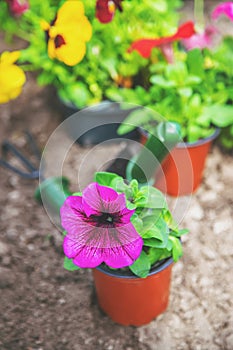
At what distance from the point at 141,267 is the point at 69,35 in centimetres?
67

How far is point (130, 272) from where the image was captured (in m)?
1.19

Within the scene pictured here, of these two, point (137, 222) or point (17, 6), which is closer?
point (137, 222)

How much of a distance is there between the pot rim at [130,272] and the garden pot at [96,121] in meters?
0.54

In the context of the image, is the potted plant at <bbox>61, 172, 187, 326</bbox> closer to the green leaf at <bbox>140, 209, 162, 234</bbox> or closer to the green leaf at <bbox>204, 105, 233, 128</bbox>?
the green leaf at <bbox>140, 209, 162, 234</bbox>

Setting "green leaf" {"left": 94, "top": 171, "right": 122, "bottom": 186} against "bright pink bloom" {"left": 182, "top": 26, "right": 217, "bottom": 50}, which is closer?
"green leaf" {"left": 94, "top": 171, "right": 122, "bottom": 186}

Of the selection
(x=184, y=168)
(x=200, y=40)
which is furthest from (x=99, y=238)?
A: (x=200, y=40)

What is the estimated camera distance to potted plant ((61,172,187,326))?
994 mm

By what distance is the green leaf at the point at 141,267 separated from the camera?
111 cm

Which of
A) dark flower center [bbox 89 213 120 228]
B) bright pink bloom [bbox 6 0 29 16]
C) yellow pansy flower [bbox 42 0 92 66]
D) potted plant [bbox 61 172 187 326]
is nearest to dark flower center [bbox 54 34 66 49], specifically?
yellow pansy flower [bbox 42 0 92 66]

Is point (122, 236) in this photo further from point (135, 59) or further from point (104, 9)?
point (135, 59)

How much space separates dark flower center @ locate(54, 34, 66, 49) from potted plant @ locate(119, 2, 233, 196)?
22cm

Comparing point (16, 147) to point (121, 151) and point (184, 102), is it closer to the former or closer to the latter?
point (121, 151)

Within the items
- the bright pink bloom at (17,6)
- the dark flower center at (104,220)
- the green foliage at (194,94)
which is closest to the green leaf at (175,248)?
the dark flower center at (104,220)

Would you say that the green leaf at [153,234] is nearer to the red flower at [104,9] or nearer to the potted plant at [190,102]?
the potted plant at [190,102]
